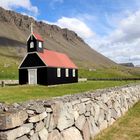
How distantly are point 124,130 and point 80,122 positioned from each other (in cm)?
306

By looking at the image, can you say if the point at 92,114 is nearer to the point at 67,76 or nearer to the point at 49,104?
the point at 49,104

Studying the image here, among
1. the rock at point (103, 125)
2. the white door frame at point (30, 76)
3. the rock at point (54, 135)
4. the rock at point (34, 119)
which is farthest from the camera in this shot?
the white door frame at point (30, 76)

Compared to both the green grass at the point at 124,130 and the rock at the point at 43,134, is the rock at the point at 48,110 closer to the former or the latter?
the rock at the point at 43,134

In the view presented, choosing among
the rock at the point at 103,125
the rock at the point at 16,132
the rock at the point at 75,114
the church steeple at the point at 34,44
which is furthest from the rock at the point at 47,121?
the church steeple at the point at 34,44

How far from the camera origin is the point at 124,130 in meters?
11.7

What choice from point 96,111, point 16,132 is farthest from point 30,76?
point 16,132

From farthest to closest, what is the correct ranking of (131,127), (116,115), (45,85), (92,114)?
(45,85)
(116,115)
(131,127)
(92,114)

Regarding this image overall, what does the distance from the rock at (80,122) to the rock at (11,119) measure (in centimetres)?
300

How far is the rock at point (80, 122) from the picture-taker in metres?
9.26

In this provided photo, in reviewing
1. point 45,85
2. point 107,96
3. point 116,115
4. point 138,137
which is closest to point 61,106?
point 138,137

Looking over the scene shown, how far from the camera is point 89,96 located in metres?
10.8

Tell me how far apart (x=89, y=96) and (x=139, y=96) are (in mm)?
12838

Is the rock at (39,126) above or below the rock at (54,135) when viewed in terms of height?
above

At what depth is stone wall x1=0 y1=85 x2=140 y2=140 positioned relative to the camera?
6.49 metres
